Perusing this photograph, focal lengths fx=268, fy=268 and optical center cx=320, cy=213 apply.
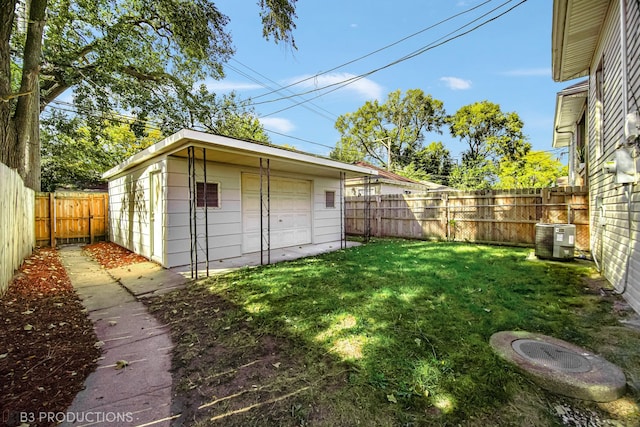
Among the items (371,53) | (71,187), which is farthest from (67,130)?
(371,53)

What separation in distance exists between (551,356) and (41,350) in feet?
14.5

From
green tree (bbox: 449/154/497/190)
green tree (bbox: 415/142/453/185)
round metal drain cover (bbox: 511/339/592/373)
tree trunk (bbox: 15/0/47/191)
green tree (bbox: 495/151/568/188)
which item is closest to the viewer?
round metal drain cover (bbox: 511/339/592/373)

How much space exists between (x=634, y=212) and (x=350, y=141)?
80.6 feet

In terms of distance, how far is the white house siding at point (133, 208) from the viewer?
635 centimetres

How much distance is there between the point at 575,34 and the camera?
463 cm

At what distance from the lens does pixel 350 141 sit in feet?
87.3

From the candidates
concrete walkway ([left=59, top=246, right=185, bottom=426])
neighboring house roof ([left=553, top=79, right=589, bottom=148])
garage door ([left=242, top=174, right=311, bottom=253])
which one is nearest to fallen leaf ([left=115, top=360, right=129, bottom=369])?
concrete walkway ([left=59, top=246, right=185, bottom=426])

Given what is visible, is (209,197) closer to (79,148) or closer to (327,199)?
(327,199)

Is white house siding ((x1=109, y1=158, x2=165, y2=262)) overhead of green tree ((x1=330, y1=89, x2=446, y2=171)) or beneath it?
beneath

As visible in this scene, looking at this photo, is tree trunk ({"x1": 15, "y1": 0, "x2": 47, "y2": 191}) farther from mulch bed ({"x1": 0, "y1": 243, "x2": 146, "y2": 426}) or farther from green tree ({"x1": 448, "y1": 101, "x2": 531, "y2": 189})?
green tree ({"x1": 448, "y1": 101, "x2": 531, "y2": 189})

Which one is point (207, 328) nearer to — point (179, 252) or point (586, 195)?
point (179, 252)

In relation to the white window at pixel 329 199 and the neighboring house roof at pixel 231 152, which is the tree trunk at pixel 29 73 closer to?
the neighboring house roof at pixel 231 152

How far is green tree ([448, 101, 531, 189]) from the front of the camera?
21.3 meters

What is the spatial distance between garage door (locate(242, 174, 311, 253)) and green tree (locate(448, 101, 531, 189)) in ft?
51.6
